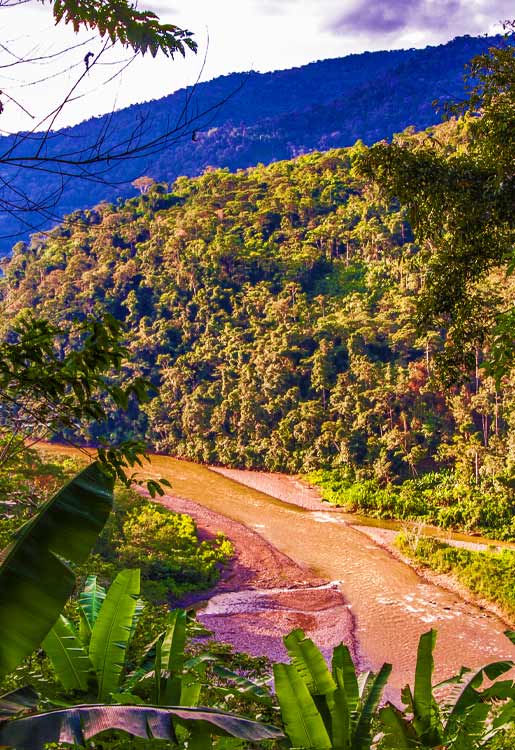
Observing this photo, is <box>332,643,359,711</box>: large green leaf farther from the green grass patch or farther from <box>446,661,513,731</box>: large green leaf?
the green grass patch

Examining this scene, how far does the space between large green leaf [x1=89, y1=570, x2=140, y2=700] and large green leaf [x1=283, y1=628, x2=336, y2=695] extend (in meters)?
0.78

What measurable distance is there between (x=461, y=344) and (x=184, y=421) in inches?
877

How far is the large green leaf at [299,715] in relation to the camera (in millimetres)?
2297

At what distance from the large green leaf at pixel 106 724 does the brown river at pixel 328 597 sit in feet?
25.3

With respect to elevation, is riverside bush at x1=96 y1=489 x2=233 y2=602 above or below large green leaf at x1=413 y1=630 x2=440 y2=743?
below

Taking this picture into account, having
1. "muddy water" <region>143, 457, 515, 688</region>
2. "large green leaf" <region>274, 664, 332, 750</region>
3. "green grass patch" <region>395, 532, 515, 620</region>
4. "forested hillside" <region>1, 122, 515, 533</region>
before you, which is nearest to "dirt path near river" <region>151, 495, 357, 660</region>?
"muddy water" <region>143, 457, 515, 688</region>

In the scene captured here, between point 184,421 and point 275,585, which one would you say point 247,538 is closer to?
point 275,585

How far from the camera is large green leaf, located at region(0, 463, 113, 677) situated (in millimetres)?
1892

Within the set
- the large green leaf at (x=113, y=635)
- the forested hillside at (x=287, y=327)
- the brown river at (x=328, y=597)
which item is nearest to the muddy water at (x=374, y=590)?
the brown river at (x=328, y=597)

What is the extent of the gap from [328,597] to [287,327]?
1410 centimetres

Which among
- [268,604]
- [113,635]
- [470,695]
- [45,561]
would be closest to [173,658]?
[113,635]

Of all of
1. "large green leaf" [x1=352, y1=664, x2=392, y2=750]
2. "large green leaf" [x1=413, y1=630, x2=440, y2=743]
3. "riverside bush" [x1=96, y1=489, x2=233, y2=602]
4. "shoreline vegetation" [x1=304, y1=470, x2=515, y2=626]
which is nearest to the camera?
"large green leaf" [x1=352, y1=664, x2=392, y2=750]

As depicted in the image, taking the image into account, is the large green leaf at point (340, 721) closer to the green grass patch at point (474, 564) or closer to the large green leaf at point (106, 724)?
the large green leaf at point (106, 724)

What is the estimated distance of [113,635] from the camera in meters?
2.87
